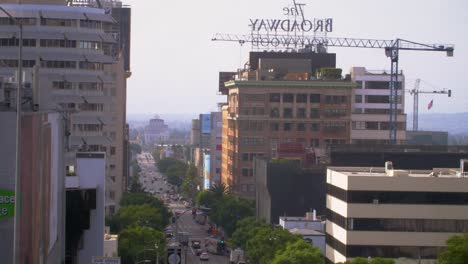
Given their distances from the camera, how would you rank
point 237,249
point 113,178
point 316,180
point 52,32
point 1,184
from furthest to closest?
point 113,178
point 316,180
point 237,249
point 52,32
point 1,184

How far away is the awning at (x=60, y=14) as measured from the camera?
122500 mm

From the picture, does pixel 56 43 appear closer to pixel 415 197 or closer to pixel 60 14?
pixel 60 14

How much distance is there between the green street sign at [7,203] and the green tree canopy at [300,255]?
56.4m

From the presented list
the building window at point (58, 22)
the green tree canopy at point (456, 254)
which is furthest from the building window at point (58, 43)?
the green tree canopy at point (456, 254)

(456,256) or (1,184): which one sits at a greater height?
(1,184)

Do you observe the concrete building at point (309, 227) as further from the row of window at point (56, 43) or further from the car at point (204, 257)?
the row of window at point (56, 43)

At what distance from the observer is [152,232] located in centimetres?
11069

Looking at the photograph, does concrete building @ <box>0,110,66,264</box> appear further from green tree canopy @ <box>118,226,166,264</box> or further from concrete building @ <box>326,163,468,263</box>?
green tree canopy @ <box>118,226,166,264</box>

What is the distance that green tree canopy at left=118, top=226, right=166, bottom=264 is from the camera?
104 meters

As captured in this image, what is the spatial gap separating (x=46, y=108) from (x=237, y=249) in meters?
89.8

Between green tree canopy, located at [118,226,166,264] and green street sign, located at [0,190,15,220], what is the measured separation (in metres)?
59.8

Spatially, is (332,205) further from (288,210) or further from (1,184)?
(1,184)

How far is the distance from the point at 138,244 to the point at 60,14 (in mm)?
28130

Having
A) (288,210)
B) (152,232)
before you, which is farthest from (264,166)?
(152,232)
